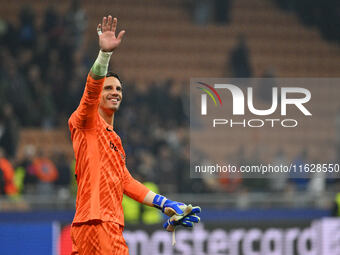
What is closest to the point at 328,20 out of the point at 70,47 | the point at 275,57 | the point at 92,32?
the point at 275,57

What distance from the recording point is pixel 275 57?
22.2 metres

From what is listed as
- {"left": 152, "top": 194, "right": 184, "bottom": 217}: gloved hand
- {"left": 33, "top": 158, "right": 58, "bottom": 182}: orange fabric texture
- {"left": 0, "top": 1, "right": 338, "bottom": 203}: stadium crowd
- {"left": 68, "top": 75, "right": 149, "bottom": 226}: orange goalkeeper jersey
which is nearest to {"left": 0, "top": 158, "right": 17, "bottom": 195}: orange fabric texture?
{"left": 0, "top": 1, "right": 338, "bottom": 203}: stadium crowd

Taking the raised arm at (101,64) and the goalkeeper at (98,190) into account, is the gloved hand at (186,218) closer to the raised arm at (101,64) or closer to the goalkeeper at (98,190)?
the goalkeeper at (98,190)

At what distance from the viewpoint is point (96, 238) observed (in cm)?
474

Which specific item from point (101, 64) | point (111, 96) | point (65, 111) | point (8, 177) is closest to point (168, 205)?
point (111, 96)

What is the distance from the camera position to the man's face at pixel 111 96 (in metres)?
4.99

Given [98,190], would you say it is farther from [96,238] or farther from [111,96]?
[111,96]

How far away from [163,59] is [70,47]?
4326 millimetres

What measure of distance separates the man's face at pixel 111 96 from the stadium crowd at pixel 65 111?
27.6ft

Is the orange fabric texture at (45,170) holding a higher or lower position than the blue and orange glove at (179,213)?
higher

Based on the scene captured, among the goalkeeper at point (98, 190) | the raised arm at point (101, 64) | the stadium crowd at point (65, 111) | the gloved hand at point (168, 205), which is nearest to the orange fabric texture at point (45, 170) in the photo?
the stadium crowd at point (65, 111)

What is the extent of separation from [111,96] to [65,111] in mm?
11825

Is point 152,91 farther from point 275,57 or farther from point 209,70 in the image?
point 275,57

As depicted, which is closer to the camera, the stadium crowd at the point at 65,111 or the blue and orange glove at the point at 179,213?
the blue and orange glove at the point at 179,213
